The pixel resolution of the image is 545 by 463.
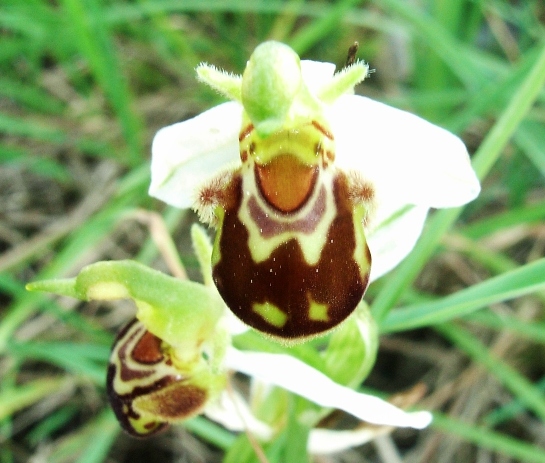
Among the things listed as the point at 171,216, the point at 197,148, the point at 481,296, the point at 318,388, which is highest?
the point at 197,148

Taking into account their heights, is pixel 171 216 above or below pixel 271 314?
below

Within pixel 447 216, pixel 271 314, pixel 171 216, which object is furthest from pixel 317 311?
pixel 171 216

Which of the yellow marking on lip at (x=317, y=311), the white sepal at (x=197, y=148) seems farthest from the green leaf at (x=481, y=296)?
the white sepal at (x=197, y=148)

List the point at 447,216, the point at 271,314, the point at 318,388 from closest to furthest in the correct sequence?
the point at 271,314 < the point at 318,388 < the point at 447,216

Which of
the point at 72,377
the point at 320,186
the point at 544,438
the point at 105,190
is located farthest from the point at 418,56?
the point at 320,186

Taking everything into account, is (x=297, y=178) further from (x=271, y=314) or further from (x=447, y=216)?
(x=447, y=216)
